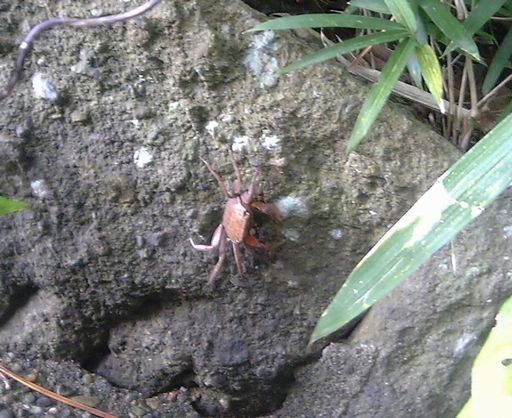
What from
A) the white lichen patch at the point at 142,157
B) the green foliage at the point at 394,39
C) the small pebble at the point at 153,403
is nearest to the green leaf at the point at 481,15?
the green foliage at the point at 394,39

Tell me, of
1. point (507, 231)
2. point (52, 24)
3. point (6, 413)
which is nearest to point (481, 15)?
point (507, 231)

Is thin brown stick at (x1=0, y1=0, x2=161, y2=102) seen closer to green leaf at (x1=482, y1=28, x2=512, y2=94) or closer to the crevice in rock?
the crevice in rock

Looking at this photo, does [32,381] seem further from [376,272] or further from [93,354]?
[376,272]

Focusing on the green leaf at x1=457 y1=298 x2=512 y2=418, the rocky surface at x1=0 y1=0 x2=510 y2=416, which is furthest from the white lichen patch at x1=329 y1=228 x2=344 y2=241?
the green leaf at x1=457 y1=298 x2=512 y2=418

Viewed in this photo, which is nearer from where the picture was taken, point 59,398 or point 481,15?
point 481,15

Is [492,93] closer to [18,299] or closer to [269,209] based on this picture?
[269,209]

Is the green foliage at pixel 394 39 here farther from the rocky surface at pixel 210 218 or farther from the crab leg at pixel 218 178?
the crab leg at pixel 218 178
